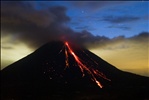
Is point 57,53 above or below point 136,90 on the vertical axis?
above

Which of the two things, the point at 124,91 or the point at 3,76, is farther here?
the point at 3,76

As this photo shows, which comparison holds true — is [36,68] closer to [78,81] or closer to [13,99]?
[78,81]

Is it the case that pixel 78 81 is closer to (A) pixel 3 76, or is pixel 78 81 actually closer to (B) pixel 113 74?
(B) pixel 113 74

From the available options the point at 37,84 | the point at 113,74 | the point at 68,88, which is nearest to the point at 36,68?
the point at 37,84

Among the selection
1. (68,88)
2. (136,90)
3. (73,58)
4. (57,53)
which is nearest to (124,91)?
(136,90)

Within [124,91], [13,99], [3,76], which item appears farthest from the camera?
[3,76]

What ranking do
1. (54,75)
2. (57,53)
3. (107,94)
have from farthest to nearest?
(57,53), (54,75), (107,94)

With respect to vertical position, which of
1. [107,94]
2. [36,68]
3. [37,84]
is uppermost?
[36,68]
